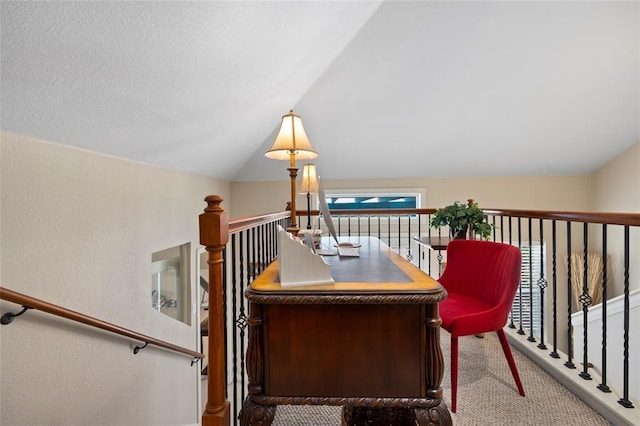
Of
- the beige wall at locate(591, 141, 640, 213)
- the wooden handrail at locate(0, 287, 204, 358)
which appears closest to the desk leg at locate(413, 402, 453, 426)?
the wooden handrail at locate(0, 287, 204, 358)

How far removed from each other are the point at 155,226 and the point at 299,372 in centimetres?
246

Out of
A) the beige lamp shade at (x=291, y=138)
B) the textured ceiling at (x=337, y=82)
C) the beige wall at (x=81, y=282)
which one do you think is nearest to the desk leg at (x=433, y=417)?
the beige lamp shade at (x=291, y=138)

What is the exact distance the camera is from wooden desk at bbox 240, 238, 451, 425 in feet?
3.28

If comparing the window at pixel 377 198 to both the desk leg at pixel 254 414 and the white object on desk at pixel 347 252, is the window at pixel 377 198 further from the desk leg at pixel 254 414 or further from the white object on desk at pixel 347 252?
the desk leg at pixel 254 414

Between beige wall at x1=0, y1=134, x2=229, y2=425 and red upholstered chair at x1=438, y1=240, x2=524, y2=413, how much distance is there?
209 cm

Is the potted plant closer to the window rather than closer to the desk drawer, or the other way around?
the desk drawer

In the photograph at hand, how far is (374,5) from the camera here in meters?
2.84

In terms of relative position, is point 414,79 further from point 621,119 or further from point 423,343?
point 423,343

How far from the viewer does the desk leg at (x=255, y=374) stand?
1013 millimetres

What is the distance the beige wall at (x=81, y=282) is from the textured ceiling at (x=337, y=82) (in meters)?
0.21

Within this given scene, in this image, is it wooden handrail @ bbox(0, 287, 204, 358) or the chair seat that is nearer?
wooden handrail @ bbox(0, 287, 204, 358)

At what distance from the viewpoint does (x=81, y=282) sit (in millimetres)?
2002

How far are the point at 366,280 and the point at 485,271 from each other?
1118 millimetres

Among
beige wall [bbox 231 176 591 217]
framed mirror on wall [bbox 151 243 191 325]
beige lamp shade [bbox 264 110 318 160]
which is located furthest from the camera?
beige wall [bbox 231 176 591 217]
